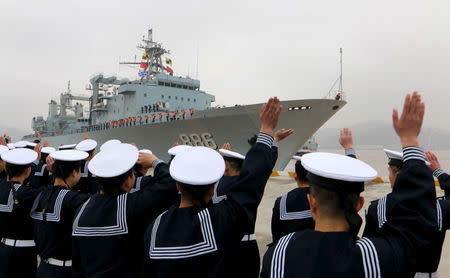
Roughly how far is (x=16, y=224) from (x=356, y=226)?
2.85 meters

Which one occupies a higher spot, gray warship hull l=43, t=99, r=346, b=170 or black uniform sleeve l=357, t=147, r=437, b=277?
black uniform sleeve l=357, t=147, r=437, b=277

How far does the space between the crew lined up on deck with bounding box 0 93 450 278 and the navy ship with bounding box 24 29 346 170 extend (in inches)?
305

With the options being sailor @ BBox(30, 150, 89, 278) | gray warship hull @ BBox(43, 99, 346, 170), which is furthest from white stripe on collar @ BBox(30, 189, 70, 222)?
gray warship hull @ BBox(43, 99, 346, 170)

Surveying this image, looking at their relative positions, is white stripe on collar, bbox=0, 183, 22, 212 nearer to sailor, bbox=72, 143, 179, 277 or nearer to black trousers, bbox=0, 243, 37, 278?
black trousers, bbox=0, 243, 37, 278

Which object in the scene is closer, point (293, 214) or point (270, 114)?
point (270, 114)

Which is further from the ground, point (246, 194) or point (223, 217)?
point (246, 194)

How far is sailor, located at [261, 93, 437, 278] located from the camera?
3.78 feet

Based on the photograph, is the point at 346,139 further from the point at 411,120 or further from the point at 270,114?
the point at 411,120

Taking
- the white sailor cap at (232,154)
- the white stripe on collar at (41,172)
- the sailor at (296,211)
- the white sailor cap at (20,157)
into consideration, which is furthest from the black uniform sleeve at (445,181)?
the white stripe on collar at (41,172)

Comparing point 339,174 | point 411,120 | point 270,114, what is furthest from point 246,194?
point 411,120

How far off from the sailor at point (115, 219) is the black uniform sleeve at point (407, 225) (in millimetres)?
1249

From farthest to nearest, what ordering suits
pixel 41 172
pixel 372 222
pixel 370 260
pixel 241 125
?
pixel 241 125
pixel 41 172
pixel 372 222
pixel 370 260

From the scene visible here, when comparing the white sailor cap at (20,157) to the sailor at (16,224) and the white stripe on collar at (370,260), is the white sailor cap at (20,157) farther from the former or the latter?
the white stripe on collar at (370,260)

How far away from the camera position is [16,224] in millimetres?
2908
